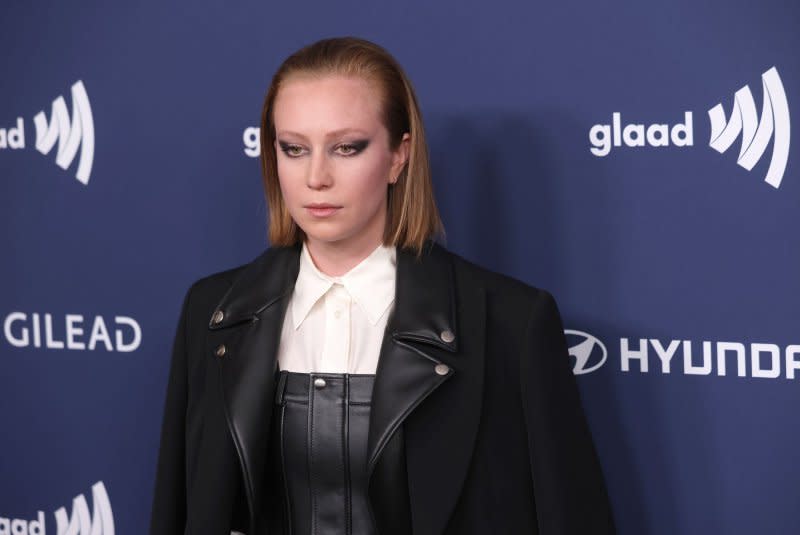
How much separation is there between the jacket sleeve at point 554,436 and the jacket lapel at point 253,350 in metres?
0.41

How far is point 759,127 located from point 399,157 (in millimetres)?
666

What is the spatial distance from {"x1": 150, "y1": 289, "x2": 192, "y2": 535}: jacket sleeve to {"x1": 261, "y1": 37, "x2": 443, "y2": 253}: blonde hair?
0.34m

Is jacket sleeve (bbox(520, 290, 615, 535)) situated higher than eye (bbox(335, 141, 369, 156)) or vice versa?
eye (bbox(335, 141, 369, 156))

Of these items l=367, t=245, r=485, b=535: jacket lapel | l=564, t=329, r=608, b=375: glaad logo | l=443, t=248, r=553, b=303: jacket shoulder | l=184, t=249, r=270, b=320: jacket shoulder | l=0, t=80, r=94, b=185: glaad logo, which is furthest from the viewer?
l=0, t=80, r=94, b=185: glaad logo

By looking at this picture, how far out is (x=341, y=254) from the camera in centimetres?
192

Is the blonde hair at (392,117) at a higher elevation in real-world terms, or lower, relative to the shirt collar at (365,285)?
higher

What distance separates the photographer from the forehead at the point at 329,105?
183 cm

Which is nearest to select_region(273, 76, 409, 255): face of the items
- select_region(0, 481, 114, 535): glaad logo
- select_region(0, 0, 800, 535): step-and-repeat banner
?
select_region(0, 0, 800, 535): step-and-repeat banner

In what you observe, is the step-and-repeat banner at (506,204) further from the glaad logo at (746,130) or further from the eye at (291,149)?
the eye at (291,149)

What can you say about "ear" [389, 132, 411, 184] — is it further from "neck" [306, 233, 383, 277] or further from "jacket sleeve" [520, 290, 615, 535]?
"jacket sleeve" [520, 290, 615, 535]

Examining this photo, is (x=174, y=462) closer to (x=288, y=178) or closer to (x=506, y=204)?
(x=288, y=178)

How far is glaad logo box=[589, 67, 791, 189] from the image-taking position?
2.08 m

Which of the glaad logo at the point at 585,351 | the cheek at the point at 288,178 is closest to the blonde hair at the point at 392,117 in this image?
the cheek at the point at 288,178

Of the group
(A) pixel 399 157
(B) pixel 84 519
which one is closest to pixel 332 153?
(A) pixel 399 157
